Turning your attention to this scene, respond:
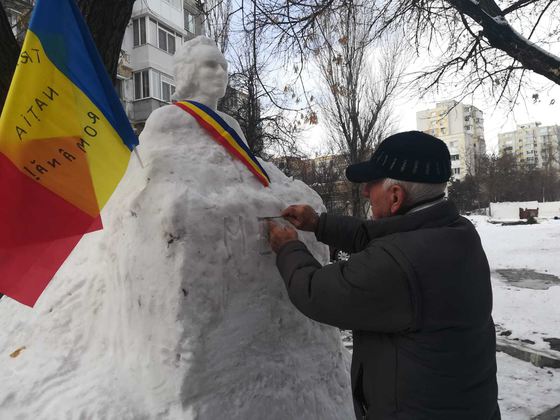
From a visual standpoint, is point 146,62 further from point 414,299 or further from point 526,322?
point 414,299

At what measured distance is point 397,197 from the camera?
5.34ft

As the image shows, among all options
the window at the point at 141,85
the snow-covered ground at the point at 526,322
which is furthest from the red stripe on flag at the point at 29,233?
the window at the point at 141,85

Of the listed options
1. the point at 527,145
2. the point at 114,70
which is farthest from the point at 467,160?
the point at 114,70

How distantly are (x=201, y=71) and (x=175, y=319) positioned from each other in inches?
52.4

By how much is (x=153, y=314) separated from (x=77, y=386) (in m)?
0.41

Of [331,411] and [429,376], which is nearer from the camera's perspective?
[429,376]

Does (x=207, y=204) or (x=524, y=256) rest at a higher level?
(x=207, y=204)

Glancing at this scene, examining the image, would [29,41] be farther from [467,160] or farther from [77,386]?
[467,160]

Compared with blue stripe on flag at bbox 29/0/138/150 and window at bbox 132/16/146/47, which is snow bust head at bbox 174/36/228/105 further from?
window at bbox 132/16/146/47

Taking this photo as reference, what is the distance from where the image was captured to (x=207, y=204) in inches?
74.3

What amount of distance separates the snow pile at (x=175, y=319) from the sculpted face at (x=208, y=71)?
0.85 feet

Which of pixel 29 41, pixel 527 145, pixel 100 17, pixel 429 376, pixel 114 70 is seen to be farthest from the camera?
pixel 527 145

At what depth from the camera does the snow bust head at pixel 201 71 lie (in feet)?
7.77

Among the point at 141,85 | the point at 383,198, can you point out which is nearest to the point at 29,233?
the point at 383,198
